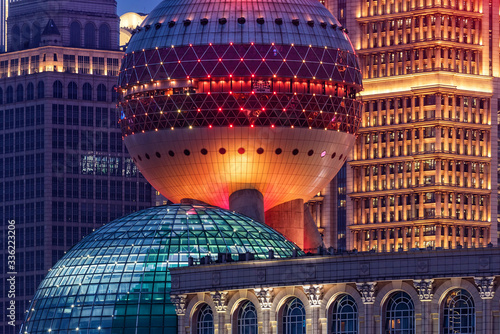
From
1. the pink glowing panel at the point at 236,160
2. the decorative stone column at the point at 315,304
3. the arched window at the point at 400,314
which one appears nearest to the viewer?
the arched window at the point at 400,314

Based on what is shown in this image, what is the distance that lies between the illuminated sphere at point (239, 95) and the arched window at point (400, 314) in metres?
45.3

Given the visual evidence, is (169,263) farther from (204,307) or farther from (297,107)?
(297,107)

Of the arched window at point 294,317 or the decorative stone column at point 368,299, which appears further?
the arched window at point 294,317

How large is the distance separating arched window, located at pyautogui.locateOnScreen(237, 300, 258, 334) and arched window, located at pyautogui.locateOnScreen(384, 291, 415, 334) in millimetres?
14688

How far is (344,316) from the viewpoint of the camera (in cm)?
14975

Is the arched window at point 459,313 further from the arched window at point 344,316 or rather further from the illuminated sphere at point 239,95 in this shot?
the illuminated sphere at point 239,95

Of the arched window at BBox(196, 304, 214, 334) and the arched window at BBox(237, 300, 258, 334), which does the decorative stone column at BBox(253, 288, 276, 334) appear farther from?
the arched window at BBox(196, 304, 214, 334)

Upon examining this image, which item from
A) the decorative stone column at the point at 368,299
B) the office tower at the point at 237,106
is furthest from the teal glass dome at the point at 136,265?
the decorative stone column at the point at 368,299

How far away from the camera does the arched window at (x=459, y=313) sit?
14075cm

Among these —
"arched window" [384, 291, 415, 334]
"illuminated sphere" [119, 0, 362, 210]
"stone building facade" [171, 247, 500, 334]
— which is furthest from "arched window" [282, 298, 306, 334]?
"illuminated sphere" [119, 0, 362, 210]

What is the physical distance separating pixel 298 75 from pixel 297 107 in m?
3.14

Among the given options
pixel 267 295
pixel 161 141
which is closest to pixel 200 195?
pixel 161 141

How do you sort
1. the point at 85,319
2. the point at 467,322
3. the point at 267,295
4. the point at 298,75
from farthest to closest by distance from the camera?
the point at 298,75 < the point at 85,319 < the point at 267,295 < the point at 467,322

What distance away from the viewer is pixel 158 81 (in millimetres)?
190875
